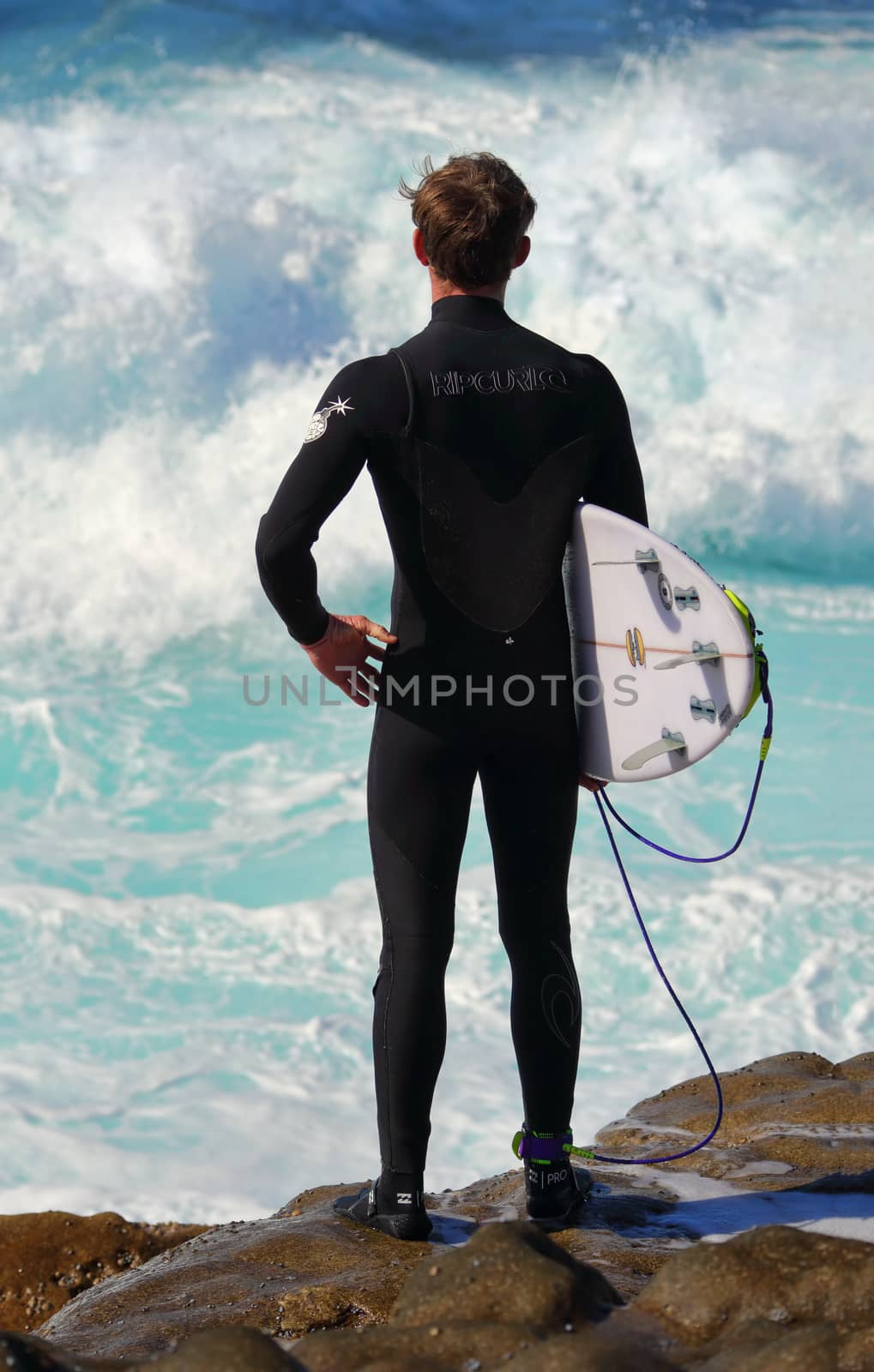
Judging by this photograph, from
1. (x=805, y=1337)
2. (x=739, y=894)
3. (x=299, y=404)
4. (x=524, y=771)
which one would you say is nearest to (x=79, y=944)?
(x=739, y=894)

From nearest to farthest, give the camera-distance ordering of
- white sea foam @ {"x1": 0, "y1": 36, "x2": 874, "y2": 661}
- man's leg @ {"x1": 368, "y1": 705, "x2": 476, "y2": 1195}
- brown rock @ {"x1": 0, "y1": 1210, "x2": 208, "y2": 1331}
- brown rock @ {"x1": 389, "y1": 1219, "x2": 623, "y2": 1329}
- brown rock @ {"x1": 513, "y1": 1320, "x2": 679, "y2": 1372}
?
brown rock @ {"x1": 513, "y1": 1320, "x2": 679, "y2": 1372} < brown rock @ {"x1": 389, "y1": 1219, "x2": 623, "y2": 1329} < man's leg @ {"x1": 368, "y1": 705, "x2": 476, "y2": 1195} < brown rock @ {"x1": 0, "y1": 1210, "x2": 208, "y2": 1331} < white sea foam @ {"x1": 0, "y1": 36, "x2": 874, "y2": 661}

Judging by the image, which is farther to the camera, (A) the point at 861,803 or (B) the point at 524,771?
(A) the point at 861,803

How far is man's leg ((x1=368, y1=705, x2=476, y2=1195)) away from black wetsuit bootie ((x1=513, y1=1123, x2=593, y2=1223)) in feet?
0.86

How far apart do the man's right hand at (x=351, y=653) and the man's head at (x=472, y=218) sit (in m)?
0.70

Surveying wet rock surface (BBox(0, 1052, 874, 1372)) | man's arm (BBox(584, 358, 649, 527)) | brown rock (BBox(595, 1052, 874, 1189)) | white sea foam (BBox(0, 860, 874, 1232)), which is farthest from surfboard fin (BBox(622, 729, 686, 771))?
white sea foam (BBox(0, 860, 874, 1232))

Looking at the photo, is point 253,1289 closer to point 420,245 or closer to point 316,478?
point 316,478

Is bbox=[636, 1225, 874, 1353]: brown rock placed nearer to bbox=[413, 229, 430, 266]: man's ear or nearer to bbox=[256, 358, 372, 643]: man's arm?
bbox=[256, 358, 372, 643]: man's arm

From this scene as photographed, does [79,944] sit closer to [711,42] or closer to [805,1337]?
[805,1337]

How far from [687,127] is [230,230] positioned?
704 cm

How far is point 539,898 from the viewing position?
2668 mm

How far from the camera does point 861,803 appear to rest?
1129 centimetres

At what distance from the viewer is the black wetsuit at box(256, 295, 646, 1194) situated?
248 cm

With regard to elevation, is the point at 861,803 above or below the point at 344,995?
above

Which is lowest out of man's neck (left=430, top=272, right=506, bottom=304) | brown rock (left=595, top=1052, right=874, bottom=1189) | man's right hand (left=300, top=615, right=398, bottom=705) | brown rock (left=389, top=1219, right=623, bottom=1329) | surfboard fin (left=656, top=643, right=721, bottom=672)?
brown rock (left=389, top=1219, right=623, bottom=1329)
